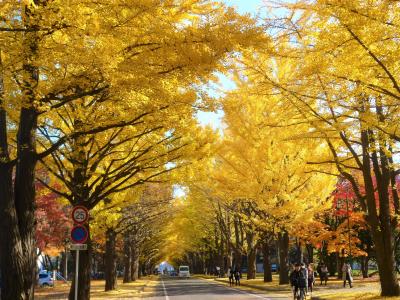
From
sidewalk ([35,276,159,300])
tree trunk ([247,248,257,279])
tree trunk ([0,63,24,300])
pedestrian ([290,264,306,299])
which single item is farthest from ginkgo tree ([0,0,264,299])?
tree trunk ([247,248,257,279])

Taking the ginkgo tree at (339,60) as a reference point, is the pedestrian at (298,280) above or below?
below

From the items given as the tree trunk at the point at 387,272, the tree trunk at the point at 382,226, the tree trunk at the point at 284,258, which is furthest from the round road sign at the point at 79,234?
the tree trunk at the point at 284,258

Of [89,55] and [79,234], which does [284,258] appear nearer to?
[79,234]

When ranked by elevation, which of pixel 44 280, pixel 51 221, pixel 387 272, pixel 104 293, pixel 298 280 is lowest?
pixel 44 280

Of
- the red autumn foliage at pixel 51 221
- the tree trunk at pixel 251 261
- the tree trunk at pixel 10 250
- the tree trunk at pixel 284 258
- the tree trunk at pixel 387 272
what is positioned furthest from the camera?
the tree trunk at pixel 251 261

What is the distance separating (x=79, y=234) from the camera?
9.74 meters

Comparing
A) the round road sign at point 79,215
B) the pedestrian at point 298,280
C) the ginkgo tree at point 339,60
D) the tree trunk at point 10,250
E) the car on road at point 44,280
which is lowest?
the car on road at point 44,280

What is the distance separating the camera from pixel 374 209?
14852 millimetres

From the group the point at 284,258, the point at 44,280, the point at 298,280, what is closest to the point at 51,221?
the point at 44,280

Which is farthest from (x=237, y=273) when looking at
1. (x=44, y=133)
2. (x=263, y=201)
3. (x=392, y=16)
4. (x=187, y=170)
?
(x=392, y=16)

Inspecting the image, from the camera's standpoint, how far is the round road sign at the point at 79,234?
31.8 feet

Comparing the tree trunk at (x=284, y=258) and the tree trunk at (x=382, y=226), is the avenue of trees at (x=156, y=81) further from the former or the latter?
the tree trunk at (x=284, y=258)

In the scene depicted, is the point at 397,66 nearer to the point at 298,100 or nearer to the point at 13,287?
the point at 298,100

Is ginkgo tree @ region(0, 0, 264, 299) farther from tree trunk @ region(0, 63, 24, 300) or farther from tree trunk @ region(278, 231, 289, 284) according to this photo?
tree trunk @ region(278, 231, 289, 284)
